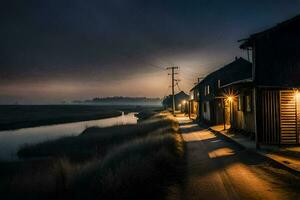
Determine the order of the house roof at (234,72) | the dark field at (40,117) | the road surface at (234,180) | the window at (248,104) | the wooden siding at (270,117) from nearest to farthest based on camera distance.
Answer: the road surface at (234,180) → the wooden siding at (270,117) → the window at (248,104) → the house roof at (234,72) → the dark field at (40,117)

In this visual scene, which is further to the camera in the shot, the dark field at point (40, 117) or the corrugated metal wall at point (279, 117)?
the dark field at point (40, 117)

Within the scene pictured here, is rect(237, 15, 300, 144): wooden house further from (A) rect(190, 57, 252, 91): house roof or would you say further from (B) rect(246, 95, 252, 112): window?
A: (A) rect(190, 57, 252, 91): house roof

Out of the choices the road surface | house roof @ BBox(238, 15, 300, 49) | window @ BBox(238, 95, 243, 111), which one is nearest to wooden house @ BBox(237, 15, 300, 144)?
house roof @ BBox(238, 15, 300, 49)

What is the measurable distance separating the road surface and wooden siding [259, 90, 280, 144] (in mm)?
2443

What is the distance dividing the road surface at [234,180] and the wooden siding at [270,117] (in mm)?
2443

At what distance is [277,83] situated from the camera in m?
13.8

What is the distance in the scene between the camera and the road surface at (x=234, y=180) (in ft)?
22.6

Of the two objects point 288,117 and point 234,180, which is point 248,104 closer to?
point 288,117

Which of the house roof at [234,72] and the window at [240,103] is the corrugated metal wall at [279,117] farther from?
the house roof at [234,72]

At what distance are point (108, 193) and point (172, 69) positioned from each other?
162 ft

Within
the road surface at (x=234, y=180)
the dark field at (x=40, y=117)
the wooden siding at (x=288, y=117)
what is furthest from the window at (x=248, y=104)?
the dark field at (x=40, y=117)

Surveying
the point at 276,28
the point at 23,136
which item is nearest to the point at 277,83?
the point at 276,28

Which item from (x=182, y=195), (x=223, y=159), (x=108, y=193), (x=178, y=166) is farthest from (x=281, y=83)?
(x=108, y=193)

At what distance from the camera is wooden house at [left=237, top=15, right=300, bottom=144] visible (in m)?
13.6
